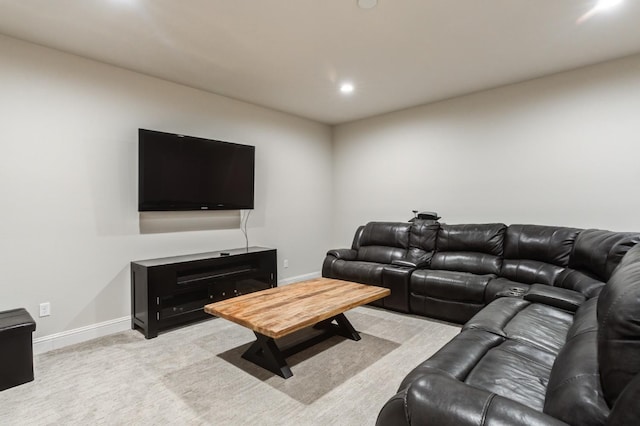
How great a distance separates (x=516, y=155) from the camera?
3898mm

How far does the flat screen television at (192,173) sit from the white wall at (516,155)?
2.06 metres

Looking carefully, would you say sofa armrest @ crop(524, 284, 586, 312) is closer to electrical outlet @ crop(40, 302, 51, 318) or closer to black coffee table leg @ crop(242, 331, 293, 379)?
black coffee table leg @ crop(242, 331, 293, 379)

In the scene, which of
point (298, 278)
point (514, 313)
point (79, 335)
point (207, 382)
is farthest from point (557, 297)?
point (79, 335)

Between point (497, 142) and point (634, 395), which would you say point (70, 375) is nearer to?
point (634, 395)

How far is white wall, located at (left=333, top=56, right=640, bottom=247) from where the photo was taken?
3266mm

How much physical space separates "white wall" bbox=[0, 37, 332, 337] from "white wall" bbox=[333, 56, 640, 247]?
240cm

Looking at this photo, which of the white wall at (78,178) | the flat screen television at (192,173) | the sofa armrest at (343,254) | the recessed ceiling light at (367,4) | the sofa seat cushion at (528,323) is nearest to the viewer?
the sofa seat cushion at (528,323)

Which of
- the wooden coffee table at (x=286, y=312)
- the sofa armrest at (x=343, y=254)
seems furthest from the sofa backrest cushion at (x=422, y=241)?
the wooden coffee table at (x=286, y=312)

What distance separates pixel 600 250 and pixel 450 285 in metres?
1.25

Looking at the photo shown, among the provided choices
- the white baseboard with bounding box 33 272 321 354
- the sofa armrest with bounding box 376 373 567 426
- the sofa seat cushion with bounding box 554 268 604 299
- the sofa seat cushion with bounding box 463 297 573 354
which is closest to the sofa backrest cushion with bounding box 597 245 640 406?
the sofa armrest with bounding box 376 373 567 426

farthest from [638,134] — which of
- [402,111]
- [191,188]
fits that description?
[191,188]

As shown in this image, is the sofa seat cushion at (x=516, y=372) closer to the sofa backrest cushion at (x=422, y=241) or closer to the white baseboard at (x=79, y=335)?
the sofa backrest cushion at (x=422, y=241)

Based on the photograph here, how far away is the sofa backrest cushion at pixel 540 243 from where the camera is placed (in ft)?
10.4

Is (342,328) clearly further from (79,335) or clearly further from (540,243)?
(79,335)
